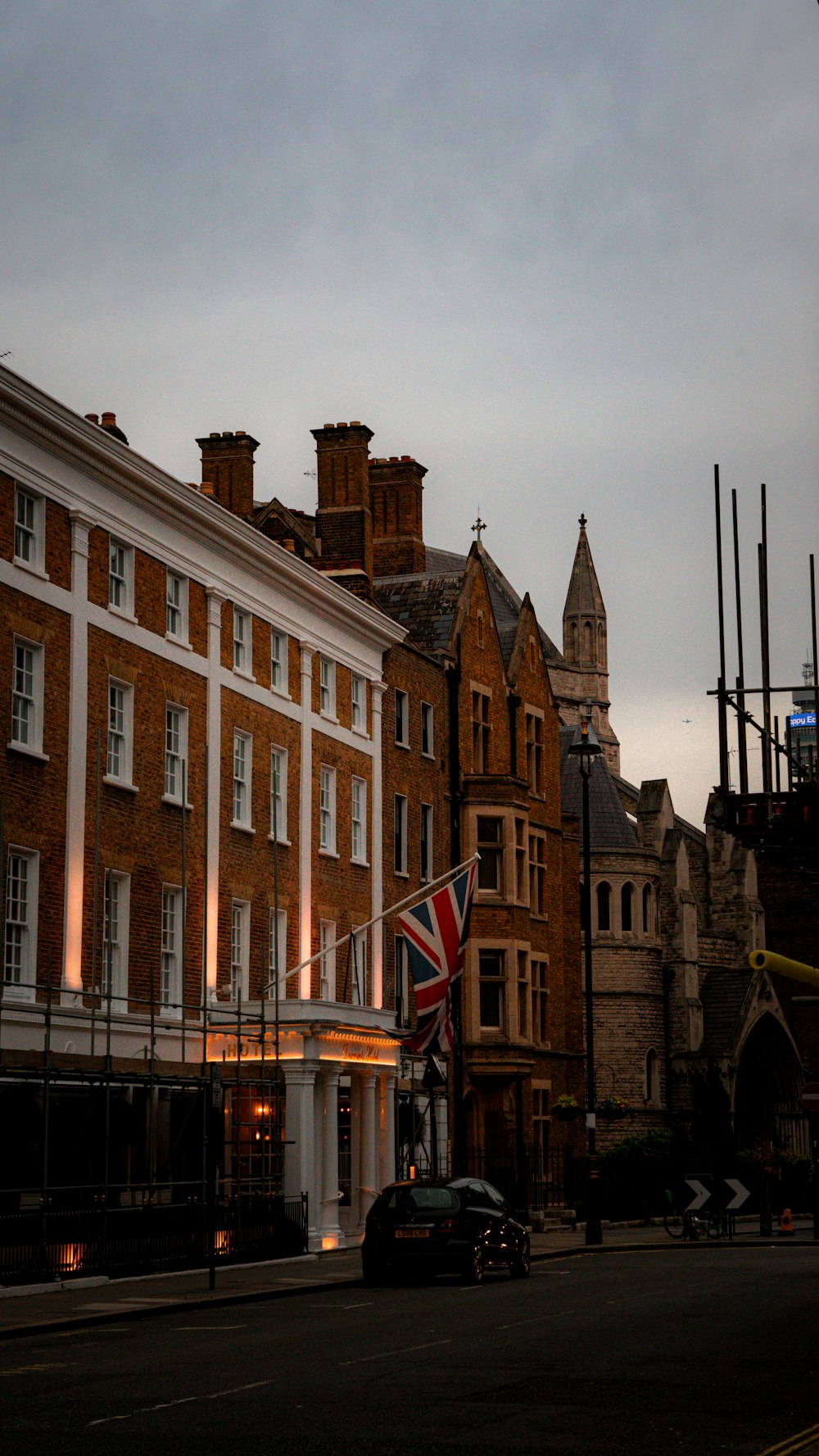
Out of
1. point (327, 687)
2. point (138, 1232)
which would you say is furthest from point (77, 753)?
point (327, 687)

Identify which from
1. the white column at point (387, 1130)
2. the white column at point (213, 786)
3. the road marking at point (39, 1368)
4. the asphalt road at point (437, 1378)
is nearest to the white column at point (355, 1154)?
the white column at point (387, 1130)

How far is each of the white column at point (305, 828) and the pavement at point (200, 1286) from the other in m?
6.28

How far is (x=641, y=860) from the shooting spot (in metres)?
60.2

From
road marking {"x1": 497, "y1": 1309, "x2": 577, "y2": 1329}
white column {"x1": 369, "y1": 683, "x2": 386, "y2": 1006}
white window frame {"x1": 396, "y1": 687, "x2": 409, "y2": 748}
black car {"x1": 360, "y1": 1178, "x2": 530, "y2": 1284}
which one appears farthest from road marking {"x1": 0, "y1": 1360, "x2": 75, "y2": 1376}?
white window frame {"x1": 396, "y1": 687, "x2": 409, "y2": 748}

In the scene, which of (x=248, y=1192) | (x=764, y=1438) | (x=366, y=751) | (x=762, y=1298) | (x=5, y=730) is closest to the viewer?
(x=764, y=1438)

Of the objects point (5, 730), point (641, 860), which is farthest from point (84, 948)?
point (641, 860)

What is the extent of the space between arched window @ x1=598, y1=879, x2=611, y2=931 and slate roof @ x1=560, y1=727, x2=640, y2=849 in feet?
4.45

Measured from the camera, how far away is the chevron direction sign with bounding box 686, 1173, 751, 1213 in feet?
124

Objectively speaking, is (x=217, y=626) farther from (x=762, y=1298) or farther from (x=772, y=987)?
(x=772, y=987)

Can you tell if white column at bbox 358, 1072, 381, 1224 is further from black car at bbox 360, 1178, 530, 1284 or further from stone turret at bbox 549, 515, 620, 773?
stone turret at bbox 549, 515, 620, 773

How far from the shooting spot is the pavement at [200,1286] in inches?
869

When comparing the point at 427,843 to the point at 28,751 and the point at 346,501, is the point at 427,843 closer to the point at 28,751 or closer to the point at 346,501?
the point at 346,501

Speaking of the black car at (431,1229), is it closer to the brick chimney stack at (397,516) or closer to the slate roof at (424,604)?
the slate roof at (424,604)

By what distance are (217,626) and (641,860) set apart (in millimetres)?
26823
